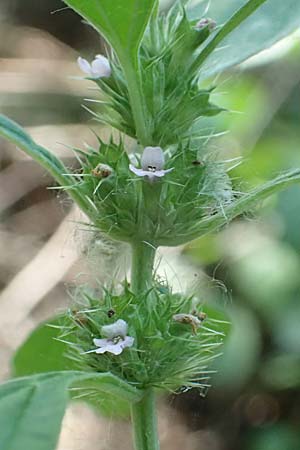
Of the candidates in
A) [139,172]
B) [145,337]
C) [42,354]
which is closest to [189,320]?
[145,337]

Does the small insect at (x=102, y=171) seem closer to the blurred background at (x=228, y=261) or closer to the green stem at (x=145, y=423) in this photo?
the green stem at (x=145, y=423)

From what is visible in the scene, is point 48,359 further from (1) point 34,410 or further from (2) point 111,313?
(1) point 34,410

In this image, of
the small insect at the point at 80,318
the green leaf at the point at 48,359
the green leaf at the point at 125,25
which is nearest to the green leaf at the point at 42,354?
the green leaf at the point at 48,359

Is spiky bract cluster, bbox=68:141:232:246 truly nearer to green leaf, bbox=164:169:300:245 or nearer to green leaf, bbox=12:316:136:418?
green leaf, bbox=164:169:300:245

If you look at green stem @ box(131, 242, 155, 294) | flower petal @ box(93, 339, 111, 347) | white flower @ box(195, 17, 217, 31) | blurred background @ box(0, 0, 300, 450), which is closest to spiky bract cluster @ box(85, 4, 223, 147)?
white flower @ box(195, 17, 217, 31)

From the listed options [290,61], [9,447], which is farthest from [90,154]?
[290,61]
